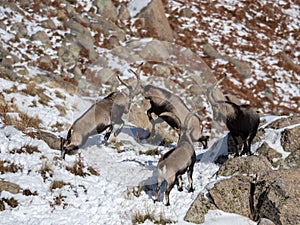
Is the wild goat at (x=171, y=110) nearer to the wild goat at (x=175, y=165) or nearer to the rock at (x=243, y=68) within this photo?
the wild goat at (x=175, y=165)

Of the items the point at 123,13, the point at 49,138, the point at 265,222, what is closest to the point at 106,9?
the point at 123,13

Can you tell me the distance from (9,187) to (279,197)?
4.67 meters

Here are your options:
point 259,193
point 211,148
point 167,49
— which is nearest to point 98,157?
point 211,148

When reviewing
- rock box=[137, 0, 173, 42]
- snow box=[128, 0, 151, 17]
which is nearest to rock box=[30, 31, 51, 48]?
rock box=[137, 0, 173, 42]

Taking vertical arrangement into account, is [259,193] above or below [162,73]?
above

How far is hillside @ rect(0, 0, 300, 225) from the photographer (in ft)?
23.8

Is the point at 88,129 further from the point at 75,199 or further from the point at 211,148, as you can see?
the point at 211,148

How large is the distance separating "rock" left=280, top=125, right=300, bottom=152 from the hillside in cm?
3

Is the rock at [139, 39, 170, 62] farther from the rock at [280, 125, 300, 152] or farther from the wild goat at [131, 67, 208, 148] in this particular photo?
the rock at [280, 125, 300, 152]

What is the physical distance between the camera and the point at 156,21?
83.7 ft

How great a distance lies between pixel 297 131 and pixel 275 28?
916 inches

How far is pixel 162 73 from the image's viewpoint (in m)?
20.6

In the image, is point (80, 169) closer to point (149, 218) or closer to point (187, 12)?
point (149, 218)

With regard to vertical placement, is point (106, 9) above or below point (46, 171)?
below
